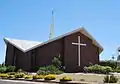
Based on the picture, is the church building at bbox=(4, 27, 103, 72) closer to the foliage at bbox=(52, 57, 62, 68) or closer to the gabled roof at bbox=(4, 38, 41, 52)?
the gabled roof at bbox=(4, 38, 41, 52)

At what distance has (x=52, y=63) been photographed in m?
31.7

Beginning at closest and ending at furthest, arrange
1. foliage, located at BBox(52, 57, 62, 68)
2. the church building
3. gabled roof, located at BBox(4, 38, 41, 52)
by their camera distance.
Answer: foliage, located at BBox(52, 57, 62, 68)
the church building
gabled roof, located at BBox(4, 38, 41, 52)

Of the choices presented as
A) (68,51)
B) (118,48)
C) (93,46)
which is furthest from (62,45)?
(118,48)

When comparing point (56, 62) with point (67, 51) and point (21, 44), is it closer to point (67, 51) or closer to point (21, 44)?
point (67, 51)

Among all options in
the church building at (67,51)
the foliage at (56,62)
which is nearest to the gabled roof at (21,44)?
the church building at (67,51)

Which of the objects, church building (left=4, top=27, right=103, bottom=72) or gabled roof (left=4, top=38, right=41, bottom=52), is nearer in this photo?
church building (left=4, top=27, right=103, bottom=72)

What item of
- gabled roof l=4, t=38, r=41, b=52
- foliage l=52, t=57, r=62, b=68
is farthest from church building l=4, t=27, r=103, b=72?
foliage l=52, t=57, r=62, b=68

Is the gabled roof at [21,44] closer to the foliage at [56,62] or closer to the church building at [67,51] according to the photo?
the church building at [67,51]

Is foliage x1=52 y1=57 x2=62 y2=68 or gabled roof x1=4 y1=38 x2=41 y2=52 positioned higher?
gabled roof x1=4 y1=38 x2=41 y2=52

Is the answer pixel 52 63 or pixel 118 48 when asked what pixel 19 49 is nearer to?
pixel 52 63

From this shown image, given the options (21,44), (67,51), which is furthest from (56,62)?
(21,44)

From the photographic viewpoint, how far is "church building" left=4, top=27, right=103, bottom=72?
107ft

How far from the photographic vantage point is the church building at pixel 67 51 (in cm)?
3275

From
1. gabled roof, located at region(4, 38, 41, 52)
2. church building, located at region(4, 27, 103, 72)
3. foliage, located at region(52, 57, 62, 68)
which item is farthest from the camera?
gabled roof, located at region(4, 38, 41, 52)
